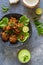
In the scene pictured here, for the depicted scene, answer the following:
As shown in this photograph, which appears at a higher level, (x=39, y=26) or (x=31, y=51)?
(x=39, y=26)

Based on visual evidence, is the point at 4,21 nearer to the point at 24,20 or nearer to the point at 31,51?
the point at 24,20

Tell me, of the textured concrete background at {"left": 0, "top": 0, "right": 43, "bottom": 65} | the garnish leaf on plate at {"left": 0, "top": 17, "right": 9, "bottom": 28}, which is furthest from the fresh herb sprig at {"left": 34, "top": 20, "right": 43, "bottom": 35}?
the garnish leaf on plate at {"left": 0, "top": 17, "right": 9, "bottom": 28}

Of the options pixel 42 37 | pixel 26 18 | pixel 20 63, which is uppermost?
pixel 26 18

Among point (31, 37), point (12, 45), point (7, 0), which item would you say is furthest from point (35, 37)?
point (7, 0)

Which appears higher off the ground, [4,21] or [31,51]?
[4,21]

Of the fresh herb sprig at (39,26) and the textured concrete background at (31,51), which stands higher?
the fresh herb sprig at (39,26)

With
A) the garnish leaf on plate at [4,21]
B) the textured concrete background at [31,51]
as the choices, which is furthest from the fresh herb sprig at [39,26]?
the garnish leaf on plate at [4,21]

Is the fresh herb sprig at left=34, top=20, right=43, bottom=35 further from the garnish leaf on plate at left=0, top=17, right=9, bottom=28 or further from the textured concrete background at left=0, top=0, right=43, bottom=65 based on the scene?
the garnish leaf on plate at left=0, top=17, right=9, bottom=28

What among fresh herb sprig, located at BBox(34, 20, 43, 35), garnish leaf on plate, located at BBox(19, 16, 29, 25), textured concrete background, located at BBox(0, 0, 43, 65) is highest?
garnish leaf on plate, located at BBox(19, 16, 29, 25)

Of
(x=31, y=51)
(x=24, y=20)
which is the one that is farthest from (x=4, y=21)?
(x=31, y=51)

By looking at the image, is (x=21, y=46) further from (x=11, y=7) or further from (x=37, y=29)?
(x=11, y=7)

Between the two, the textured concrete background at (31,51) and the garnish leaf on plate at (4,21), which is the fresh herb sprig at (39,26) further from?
the garnish leaf on plate at (4,21)
